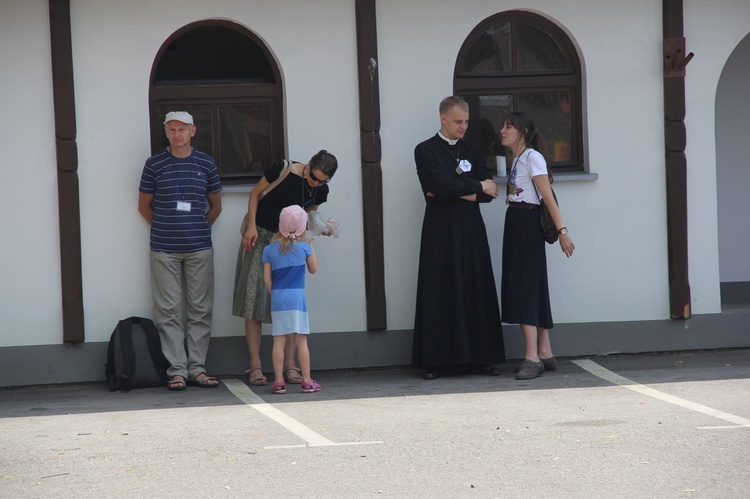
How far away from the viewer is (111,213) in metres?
9.38

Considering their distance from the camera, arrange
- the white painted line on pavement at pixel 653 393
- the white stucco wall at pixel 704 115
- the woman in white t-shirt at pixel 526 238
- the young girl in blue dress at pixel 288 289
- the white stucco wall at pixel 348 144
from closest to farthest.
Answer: the white painted line on pavement at pixel 653 393 < the young girl in blue dress at pixel 288 289 < the woman in white t-shirt at pixel 526 238 < the white stucco wall at pixel 348 144 < the white stucco wall at pixel 704 115

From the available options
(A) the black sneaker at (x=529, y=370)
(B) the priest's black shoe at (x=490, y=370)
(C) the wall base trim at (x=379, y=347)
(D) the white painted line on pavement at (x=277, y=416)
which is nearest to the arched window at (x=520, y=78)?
(C) the wall base trim at (x=379, y=347)

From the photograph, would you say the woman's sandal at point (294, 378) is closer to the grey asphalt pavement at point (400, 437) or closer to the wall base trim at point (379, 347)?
the grey asphalt pavement at point (400, 437)

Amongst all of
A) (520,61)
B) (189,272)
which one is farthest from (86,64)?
(520,61)

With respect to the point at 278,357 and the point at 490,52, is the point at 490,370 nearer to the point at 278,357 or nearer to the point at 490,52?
the point at 278,357

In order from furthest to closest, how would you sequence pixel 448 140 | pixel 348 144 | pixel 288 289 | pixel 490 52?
pixel 490 52, pixel 348 144, pixel 448 140, pixel 288 289

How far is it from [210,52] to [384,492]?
16.7 ft

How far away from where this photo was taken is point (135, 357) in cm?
902

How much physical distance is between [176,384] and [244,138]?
2141 mm

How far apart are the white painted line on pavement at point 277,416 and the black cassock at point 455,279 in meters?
1.44

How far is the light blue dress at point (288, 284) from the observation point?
8586 millimetres

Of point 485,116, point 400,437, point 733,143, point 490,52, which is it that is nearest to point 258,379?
point 400,437

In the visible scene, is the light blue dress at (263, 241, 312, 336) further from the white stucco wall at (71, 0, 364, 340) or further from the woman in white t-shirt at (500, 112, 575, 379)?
the woman in white t-shirt at (500, 112, 575, 379)

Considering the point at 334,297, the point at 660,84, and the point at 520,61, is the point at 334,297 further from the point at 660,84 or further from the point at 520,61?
the point at 660,84
